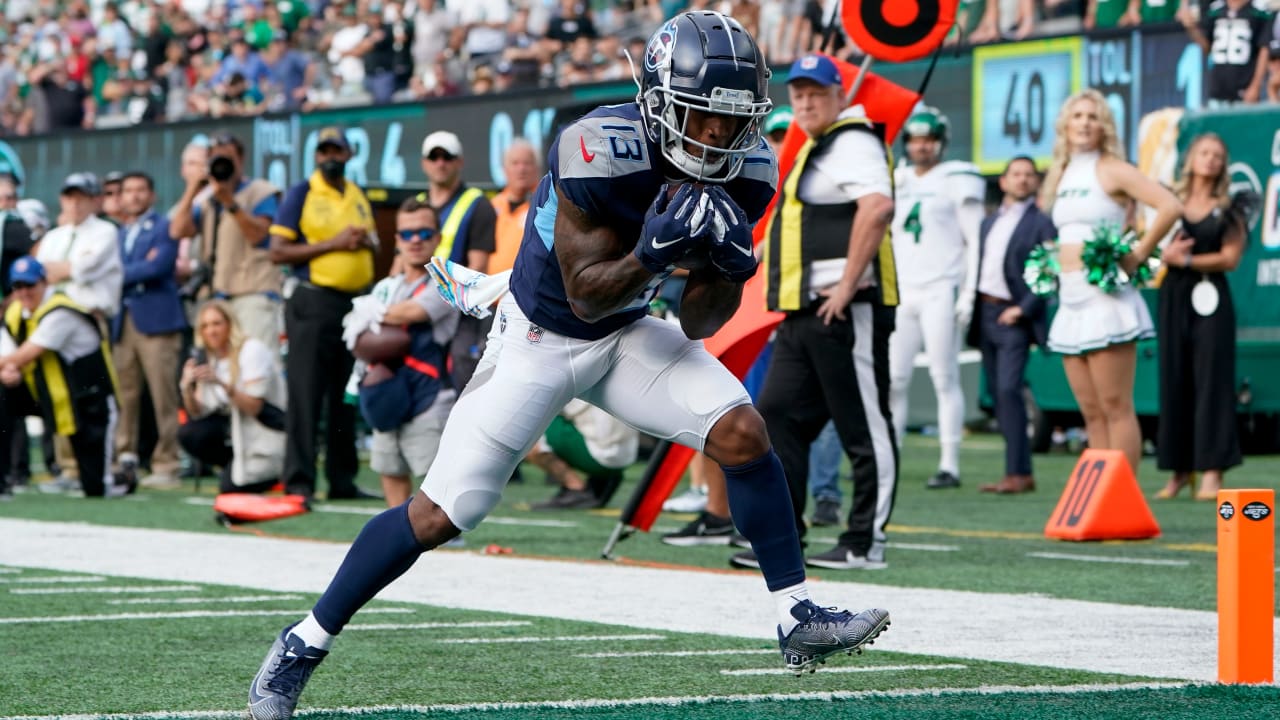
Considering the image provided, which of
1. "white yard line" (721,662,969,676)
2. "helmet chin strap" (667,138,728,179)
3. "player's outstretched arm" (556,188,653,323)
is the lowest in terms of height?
"white yard line" (721,662,969,676)

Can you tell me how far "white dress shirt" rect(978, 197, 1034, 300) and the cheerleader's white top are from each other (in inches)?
78.2

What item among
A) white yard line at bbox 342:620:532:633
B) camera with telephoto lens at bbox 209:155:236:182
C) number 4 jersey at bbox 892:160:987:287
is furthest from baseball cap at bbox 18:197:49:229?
white yard line at bbox 342:620:532:633

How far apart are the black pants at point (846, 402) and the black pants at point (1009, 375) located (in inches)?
165

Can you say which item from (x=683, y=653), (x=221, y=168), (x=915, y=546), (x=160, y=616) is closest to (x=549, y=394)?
(x=683, y=653)

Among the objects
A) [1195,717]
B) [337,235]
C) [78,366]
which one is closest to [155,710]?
[1195,717]

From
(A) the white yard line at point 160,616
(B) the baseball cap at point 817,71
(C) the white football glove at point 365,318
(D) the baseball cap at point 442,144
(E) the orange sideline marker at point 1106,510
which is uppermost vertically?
(B) the baseball cap at point 817,71

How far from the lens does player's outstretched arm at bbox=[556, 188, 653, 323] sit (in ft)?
16.1

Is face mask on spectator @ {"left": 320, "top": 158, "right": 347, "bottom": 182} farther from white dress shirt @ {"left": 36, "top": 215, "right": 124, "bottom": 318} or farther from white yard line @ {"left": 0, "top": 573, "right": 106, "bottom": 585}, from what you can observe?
white yard line @ {"left": 0, "top": 573, "right": 106, "bottom": 585}

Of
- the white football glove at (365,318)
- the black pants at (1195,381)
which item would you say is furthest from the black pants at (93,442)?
the black pants at (1195,381)

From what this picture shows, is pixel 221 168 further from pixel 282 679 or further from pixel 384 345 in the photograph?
pixel 282 679

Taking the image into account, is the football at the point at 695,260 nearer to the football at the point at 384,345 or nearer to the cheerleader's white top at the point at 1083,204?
the football at the point at 384,345

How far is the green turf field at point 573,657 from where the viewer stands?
16.7 feet

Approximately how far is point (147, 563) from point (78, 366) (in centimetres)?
452

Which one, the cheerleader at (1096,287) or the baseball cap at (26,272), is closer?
the cheerleader at (1096,287)
